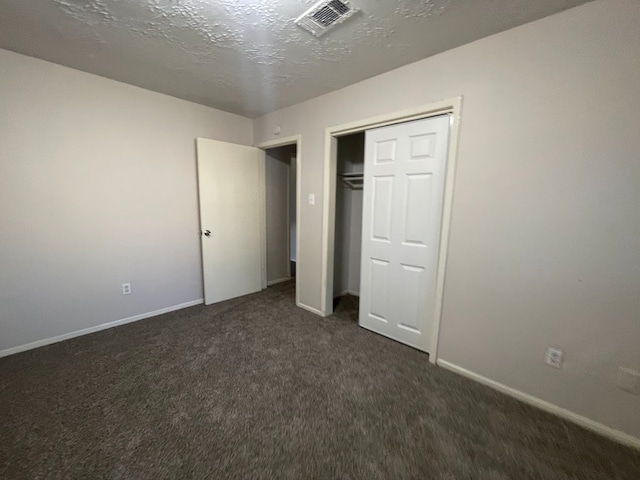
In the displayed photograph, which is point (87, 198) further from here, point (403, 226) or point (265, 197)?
point (403, 226)

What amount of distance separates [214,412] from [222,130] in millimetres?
2990

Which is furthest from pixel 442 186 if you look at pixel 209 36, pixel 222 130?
pixel 222 130

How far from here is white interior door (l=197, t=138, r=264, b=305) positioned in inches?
117

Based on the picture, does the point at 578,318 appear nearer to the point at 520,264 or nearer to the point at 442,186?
the point at 520,264

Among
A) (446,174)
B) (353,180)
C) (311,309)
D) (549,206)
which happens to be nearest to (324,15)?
(446,174)

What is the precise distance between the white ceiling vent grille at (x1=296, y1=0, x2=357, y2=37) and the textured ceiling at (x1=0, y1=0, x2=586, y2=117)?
5 cm

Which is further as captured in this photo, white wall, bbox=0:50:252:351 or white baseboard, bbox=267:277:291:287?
white baseboard, bbox=267:277:291:287

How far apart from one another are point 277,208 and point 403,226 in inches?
90.6

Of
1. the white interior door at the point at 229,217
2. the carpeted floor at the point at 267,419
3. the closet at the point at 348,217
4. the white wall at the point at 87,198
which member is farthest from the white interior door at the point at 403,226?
the white wall at the point at 87,198

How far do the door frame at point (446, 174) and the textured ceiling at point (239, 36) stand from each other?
38 cm

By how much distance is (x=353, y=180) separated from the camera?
325cm

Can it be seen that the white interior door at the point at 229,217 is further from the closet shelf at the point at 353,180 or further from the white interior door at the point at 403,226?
the white interior door at the point at 403,226

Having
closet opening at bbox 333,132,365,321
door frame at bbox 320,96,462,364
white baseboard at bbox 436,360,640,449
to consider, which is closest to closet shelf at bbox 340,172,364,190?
closet opening at bbox 333,132,365,321

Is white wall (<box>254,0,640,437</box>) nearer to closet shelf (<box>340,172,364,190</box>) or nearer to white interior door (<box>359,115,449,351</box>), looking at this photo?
white interior door (<box>359,115,449,351</box>)
